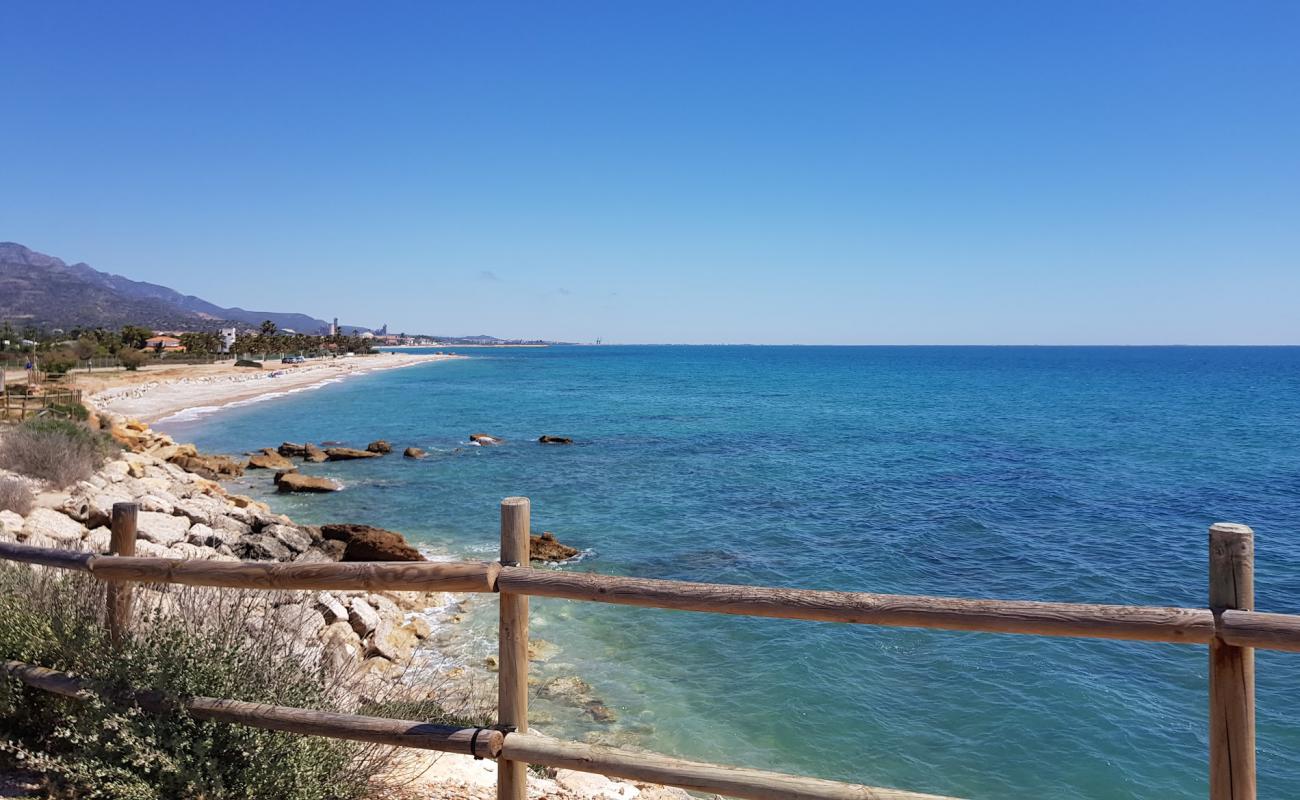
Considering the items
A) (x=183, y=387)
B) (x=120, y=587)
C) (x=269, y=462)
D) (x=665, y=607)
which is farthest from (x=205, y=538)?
(x=183, y=387)

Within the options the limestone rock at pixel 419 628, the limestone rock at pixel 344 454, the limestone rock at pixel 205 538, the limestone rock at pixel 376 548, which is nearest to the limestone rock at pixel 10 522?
the limestone rock at pixel 205 538

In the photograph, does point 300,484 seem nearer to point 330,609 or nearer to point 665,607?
point 330,609

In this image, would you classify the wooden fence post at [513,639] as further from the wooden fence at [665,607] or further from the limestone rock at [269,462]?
the limestone rock at [269,462]

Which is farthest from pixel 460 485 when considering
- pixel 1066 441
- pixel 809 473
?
pixel 1066 441

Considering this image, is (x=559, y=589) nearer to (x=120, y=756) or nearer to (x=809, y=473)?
(x=120, y=756)

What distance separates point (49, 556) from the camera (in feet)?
15.4

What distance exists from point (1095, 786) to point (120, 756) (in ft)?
30.6

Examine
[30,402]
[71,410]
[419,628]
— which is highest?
[30,402]

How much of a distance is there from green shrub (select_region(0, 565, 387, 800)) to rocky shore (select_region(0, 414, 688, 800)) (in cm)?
28

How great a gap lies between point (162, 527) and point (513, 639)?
11721mm

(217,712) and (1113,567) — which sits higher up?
(217,712)

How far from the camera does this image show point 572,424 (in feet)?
163

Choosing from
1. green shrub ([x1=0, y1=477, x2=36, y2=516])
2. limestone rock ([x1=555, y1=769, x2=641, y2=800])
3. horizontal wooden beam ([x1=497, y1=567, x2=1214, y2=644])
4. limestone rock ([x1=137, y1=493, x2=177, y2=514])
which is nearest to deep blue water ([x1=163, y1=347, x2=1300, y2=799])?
limestone rock ([x1=555, y1=769, x2=641, y2=800])

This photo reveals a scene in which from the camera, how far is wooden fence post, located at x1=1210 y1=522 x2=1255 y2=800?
124 inches
